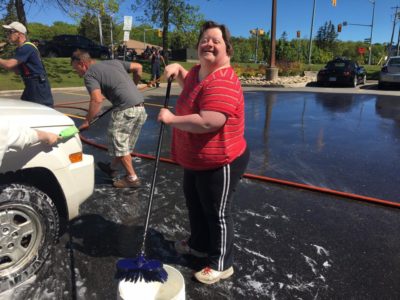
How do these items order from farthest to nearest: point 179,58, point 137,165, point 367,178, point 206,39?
1. point 179,58
2. point 137,165
3. point 367,178
4. point 206,39

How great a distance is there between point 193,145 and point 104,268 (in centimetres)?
121

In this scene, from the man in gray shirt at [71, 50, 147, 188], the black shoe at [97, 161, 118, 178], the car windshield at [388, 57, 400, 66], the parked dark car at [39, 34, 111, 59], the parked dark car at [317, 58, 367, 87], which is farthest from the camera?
the parked dark car at [39, 34, 111, 59]

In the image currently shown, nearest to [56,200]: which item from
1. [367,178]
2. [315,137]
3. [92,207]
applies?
[92,207]

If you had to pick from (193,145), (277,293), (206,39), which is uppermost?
(206,39)

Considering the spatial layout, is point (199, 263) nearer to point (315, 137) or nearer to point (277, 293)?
point (277, 293)

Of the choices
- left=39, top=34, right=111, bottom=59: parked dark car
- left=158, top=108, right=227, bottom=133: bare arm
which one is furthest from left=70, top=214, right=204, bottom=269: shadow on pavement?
left=39, top=34, right=111, bottom=59: parked dark car

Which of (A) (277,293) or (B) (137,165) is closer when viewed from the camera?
(A) (277,293)

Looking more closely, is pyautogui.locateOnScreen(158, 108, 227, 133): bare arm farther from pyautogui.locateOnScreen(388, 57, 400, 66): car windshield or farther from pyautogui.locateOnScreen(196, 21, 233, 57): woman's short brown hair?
pyautogui.locateOnScreen(388, 57, 400, 66): car windshield

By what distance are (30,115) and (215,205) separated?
4.54 ft

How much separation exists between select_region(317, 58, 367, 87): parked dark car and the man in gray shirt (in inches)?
658

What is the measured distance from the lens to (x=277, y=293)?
99.0 inches

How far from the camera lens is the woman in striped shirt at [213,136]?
2.13 m

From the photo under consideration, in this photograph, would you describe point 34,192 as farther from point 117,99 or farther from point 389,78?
point 389,78

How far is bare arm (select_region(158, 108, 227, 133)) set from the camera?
6.85ft
